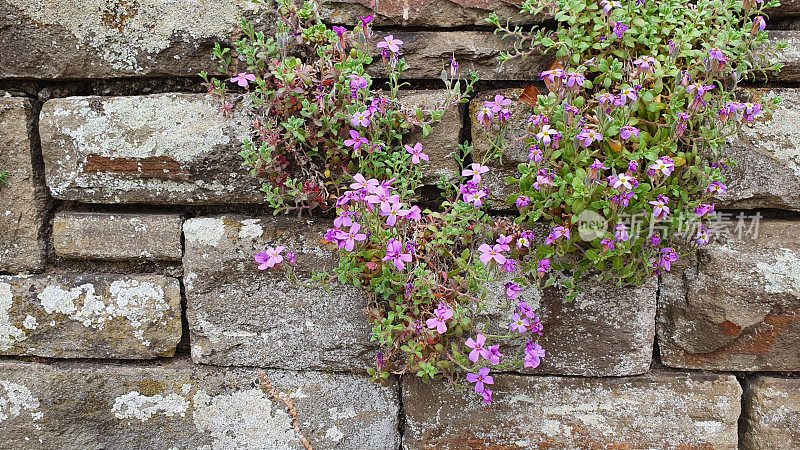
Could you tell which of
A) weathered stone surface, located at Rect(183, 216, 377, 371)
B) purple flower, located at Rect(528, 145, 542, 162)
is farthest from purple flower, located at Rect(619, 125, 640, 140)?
weathered stone surface, located at Rect(183, 216, 377, 371)

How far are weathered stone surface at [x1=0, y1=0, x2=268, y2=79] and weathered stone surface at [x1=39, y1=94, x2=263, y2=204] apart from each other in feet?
0.35

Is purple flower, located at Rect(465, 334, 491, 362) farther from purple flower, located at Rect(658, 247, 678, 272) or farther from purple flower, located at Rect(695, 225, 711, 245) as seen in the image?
purple flower, located at Rect(695, 225, 711, 245)

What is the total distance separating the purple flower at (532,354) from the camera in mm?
1633

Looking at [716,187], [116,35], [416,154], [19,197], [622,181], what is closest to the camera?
[622,181]

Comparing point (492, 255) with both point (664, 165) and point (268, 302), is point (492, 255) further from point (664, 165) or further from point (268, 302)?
point (268, 302)

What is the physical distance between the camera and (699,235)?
1.63 meters

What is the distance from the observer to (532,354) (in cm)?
164

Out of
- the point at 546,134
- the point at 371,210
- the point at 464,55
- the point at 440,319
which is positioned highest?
the point at 464,55

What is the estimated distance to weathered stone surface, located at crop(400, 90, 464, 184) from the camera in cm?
175

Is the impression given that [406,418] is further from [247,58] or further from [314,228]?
[247,58]

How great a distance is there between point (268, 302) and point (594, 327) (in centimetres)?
111

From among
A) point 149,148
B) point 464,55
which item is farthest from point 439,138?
point 149,148

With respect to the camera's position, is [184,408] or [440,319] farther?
[184,408]

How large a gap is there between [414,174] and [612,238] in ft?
2.08
